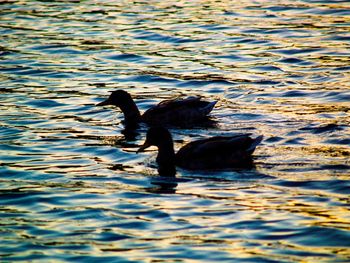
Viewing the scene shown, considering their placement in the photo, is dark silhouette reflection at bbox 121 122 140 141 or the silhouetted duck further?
dark silhouette reflection at bbox 121 122 140 141

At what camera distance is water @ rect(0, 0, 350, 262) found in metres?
11.1

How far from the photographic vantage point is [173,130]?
16938 millimetres

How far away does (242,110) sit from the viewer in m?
17.2

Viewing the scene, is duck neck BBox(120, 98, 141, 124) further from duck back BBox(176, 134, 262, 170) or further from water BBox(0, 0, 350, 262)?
duck back BBox(176, 134, 262, 170)

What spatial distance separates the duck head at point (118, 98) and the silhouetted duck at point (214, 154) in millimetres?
3447

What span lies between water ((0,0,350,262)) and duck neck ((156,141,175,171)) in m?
0.25

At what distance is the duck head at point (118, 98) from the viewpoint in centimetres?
1772

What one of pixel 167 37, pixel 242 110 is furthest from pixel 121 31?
pixel 242 110

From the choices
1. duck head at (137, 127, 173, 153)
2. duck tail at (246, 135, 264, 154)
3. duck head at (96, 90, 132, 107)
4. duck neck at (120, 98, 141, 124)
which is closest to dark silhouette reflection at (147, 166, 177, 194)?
duck head at (137, 127, 173, 153)

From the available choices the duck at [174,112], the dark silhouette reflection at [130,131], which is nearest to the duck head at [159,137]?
the dark silhouette reflection at [130,131]

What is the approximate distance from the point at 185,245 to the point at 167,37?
13.0 metres

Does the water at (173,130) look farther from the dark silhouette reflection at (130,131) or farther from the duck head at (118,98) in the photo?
the duck head at (118,98)

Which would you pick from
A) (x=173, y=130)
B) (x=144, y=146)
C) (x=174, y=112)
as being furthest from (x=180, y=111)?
(x=144, y=146)

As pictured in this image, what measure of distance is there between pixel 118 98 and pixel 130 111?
1.22 feet
